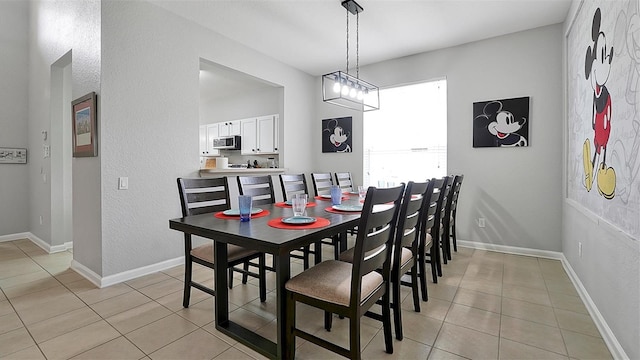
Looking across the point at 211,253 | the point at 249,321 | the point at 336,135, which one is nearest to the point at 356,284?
the point at 249,321

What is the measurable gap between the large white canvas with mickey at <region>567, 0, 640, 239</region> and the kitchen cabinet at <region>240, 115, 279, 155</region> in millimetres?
4167

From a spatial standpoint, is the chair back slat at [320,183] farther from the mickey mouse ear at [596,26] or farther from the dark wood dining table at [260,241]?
the mickey mouse ear at [596,26]

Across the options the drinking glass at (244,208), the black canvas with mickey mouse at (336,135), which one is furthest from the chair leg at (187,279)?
the black canvas with mickey mouse at (336,135)

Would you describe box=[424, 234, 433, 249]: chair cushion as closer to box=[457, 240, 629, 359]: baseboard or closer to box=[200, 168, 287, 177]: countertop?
box=[457, 240, 629, 359]: baseboard

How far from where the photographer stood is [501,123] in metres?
3.70

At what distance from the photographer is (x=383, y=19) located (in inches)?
130

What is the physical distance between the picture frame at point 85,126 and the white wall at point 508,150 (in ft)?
12.9

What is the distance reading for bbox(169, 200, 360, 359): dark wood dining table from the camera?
146 cm

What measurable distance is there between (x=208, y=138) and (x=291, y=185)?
465 cm

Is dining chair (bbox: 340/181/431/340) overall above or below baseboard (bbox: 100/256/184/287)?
above

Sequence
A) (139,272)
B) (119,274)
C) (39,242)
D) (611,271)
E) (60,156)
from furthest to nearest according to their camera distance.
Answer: (39,242)
(60,156)
(139,272)
(119,274)
(611,271)

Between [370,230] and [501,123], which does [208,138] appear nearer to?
[501,123]

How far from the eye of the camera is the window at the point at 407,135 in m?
4.21

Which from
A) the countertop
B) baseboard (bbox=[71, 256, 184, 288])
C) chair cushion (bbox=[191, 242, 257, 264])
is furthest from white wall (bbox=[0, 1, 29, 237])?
chair cushion (bbox=[191, 242, 257, 264])
